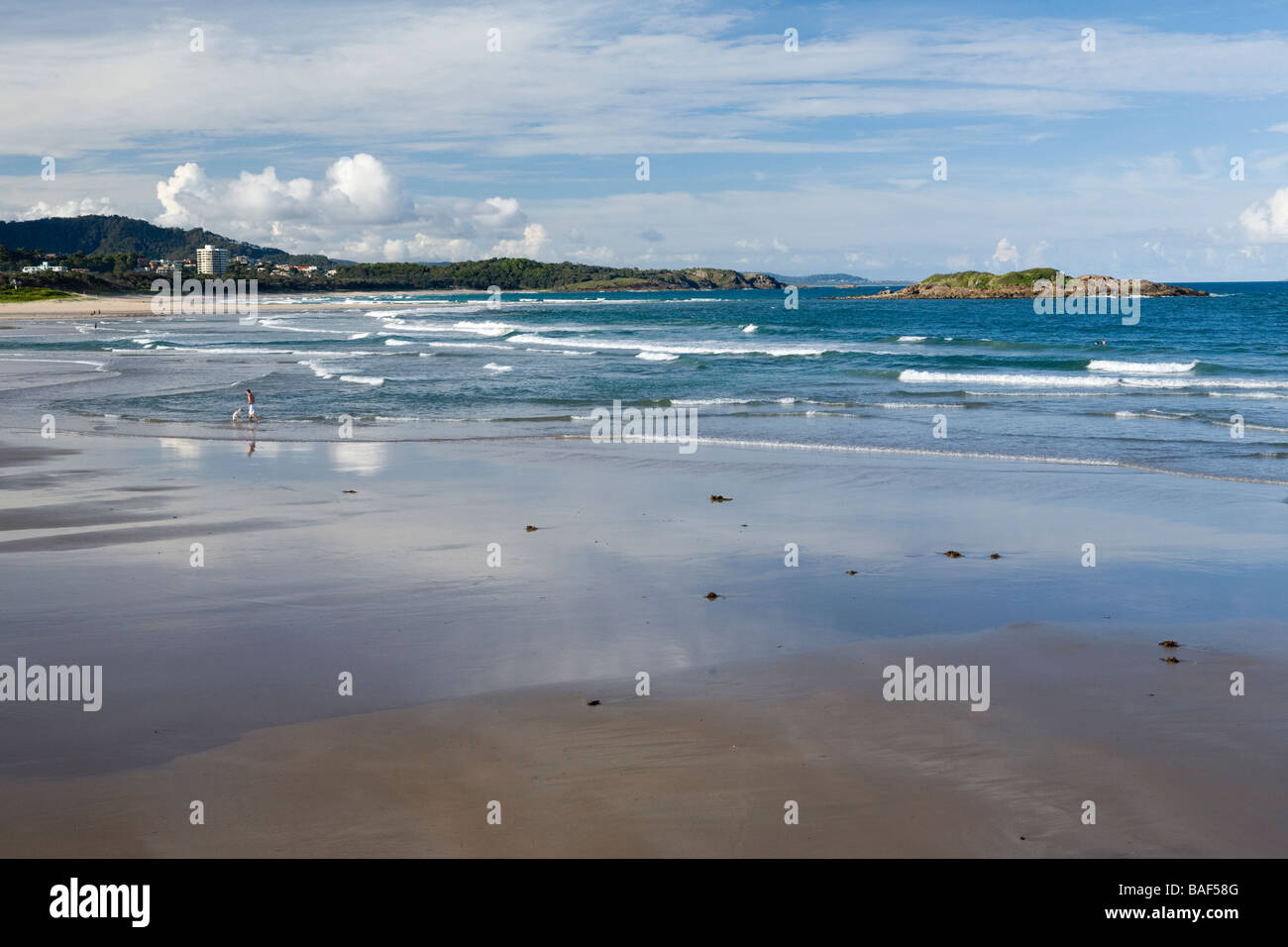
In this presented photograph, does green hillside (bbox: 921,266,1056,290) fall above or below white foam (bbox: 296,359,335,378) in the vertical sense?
above

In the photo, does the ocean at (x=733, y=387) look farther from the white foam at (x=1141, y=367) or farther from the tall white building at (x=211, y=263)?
the tall white building at (x=211, y=263)

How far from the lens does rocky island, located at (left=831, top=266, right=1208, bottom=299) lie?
13125cm

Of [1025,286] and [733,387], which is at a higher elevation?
[1025,286]

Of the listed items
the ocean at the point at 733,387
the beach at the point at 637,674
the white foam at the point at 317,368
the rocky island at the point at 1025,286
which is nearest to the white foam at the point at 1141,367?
the ocean at the point at 733,387

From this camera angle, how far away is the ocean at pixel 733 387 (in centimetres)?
1992

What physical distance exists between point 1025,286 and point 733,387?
12118cm

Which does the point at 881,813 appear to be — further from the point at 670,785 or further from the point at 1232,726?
the point at 1232,726

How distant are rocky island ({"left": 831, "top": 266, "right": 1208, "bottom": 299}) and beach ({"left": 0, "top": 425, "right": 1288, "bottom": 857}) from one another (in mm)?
123794

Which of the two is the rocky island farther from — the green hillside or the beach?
the beach

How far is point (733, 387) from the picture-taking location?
3034 cm

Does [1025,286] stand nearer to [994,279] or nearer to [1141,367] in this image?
[994,279]

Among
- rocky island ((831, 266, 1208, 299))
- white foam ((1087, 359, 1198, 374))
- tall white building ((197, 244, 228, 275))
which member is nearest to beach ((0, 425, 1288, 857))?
white foam ((1087, 359, 1198, 374))

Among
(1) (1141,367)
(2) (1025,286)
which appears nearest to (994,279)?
(2) (1025,286)

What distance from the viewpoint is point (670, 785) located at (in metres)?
5.46
